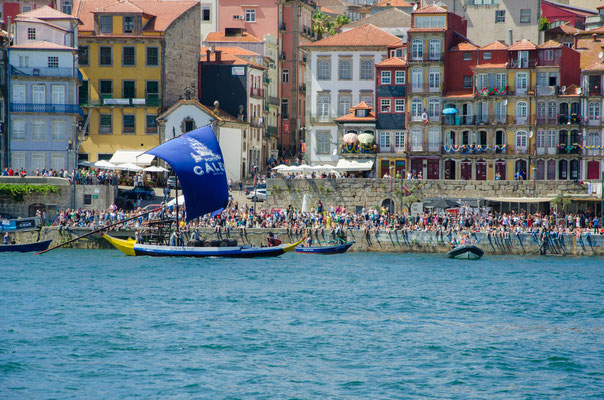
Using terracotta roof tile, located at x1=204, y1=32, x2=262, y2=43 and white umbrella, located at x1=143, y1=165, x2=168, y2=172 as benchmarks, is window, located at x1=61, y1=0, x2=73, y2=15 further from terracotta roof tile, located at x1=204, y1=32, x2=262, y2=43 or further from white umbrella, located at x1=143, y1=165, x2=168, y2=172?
white umbrella, located at x1=143, y1=165, x2=168, y2=172

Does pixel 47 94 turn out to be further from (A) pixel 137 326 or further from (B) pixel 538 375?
(B) pixel 538 375

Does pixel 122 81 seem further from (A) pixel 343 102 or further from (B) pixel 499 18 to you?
(B) pixel 499 18

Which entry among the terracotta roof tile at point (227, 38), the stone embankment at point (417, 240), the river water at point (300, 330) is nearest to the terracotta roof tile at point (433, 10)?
the stone embankment at point (417, 240)

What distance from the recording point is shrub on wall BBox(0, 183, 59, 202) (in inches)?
2741

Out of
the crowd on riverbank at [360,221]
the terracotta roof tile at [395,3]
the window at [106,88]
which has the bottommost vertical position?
the crowd on riverbank at [360,221]

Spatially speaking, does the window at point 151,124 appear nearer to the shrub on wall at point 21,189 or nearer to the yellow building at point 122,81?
the yellow building at point 122,81

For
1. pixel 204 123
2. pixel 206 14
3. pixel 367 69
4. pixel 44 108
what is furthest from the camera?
pixel 206 14

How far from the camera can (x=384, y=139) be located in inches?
3034

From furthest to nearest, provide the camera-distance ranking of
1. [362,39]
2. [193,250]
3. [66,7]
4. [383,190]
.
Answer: [66,7] < [362,39] < [383,190] < [193,250]

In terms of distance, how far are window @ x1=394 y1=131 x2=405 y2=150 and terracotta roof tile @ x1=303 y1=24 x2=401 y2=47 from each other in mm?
7825

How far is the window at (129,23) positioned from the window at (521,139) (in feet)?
89.2

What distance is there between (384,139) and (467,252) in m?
15.4

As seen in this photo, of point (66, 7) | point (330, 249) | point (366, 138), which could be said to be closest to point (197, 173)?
point (330, 249)

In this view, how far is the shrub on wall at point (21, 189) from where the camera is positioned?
69625 millimetres
